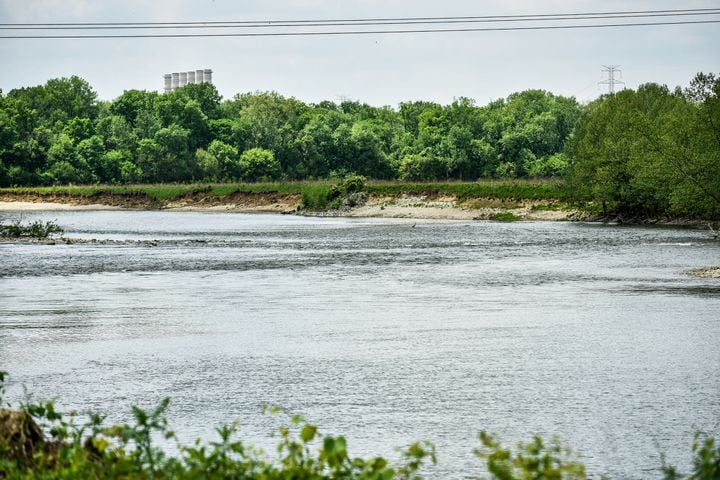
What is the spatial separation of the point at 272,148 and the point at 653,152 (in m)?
109

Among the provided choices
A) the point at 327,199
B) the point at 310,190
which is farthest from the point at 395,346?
the point at 310,190

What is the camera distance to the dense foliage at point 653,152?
7969cm

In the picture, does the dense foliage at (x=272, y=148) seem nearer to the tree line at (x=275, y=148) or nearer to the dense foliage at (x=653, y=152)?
the tree line at (x=275, y=148)

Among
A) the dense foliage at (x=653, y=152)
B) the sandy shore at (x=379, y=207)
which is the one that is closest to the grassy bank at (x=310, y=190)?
the sandy shore at (x=379, y=207)

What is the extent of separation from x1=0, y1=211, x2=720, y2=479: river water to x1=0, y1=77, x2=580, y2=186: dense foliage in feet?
369

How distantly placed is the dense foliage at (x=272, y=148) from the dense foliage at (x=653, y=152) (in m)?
48.4

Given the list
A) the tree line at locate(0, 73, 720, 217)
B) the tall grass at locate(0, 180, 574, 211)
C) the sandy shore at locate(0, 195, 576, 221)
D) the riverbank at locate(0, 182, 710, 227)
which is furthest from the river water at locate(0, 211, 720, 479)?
the tree line at locate(0, 73, 720, 217)

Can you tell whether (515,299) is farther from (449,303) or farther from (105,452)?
(105,452)

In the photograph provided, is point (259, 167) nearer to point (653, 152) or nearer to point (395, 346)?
point (653, 152)

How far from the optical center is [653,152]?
87.6 metres

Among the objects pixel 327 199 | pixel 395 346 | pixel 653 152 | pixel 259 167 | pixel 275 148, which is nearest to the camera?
pixel 395 346

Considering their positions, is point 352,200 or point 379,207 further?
point 352,200

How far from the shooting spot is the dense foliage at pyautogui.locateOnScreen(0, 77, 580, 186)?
168125 mm

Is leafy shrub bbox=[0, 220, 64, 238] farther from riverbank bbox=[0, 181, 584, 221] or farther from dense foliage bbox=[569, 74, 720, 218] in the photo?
riverbank bbox=[0, 181, 584, 221]
